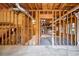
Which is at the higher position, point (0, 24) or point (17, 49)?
point (0, 24)

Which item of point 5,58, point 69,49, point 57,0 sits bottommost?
point 69,49

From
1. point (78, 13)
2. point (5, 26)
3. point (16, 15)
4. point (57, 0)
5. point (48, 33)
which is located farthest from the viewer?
point (48, 33)

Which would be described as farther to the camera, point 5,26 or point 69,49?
point 5,26

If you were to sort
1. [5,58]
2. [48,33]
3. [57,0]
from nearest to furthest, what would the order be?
[5,58]
[57,0]
[48,33]

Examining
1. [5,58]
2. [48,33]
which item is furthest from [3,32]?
[5,58]

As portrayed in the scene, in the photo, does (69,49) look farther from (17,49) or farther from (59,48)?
(17,49)

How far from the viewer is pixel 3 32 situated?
31.9 ft

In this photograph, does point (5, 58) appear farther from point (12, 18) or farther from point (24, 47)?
point (12, 18)

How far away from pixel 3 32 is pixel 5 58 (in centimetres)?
746

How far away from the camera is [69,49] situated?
738 centimetres

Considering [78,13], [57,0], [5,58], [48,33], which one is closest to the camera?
[5,58]

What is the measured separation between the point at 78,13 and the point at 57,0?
18.8ft

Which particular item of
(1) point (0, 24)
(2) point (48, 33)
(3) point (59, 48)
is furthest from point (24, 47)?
(2) point (48, 33)

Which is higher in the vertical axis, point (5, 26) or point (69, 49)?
point (5, 26)
